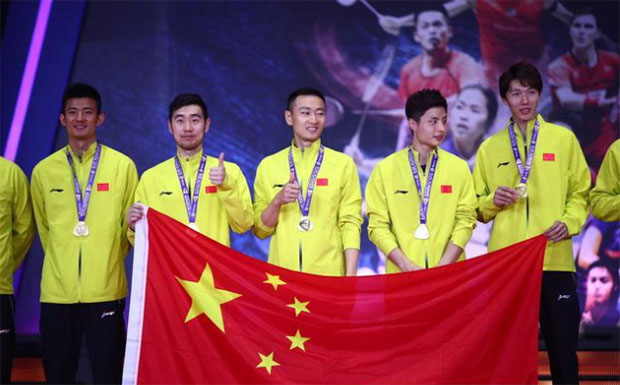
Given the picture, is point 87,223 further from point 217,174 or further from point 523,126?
point 523,126

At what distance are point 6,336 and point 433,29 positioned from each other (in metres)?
4.20

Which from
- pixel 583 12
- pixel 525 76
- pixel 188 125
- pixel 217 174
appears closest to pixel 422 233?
pixel 525 76

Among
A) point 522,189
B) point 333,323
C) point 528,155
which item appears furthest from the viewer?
point 528,155

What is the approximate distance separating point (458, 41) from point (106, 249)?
3715 millimetres

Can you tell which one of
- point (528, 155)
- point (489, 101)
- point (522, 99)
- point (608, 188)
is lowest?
point (608, 188)

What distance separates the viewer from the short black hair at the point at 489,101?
7.38m

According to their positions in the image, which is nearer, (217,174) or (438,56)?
(217,174)

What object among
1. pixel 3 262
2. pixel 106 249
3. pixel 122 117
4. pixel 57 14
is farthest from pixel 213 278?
pixel 57 14

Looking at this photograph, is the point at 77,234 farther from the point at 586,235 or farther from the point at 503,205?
the point at 586,235

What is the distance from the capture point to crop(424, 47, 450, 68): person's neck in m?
7.41

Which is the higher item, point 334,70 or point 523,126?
point 334,70

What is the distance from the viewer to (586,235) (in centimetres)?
730

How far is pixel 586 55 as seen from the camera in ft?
24.1

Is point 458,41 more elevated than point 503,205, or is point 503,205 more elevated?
point 458,41
